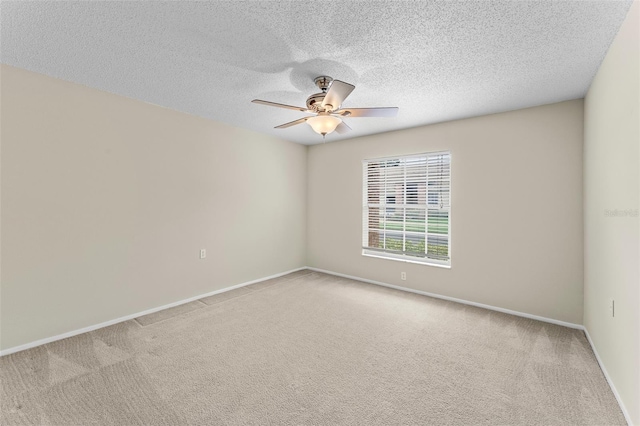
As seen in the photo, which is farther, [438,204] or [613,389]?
[438,204]

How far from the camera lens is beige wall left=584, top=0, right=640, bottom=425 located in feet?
5.18

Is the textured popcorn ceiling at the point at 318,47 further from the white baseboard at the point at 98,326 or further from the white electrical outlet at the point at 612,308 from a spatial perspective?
the white baseboard at the point at 98,326

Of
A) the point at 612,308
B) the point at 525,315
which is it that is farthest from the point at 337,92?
the point at 525,315

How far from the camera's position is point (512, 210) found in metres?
3.26

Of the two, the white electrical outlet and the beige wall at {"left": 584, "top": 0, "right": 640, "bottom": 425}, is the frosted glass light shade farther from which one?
the white electrical outlet

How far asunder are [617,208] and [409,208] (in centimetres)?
240

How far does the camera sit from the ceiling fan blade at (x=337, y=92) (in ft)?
6.35

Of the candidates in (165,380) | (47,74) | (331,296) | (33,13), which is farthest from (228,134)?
(165,380)

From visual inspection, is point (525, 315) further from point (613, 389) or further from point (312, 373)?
point (312, 373)

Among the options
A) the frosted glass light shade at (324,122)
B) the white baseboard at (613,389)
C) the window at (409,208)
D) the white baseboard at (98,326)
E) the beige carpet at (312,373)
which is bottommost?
the beige carpet at (312,373)

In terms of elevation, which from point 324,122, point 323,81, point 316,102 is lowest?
point 324,122

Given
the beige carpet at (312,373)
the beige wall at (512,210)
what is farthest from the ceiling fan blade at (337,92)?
the beige wall at (512,210)

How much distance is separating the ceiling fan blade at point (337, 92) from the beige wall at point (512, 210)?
2203mm

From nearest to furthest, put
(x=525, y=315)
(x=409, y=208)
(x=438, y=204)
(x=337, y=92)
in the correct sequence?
(x=337, y=92)
(x=525, y=315)
(x=438, y=204)
(x=409, y=208)
